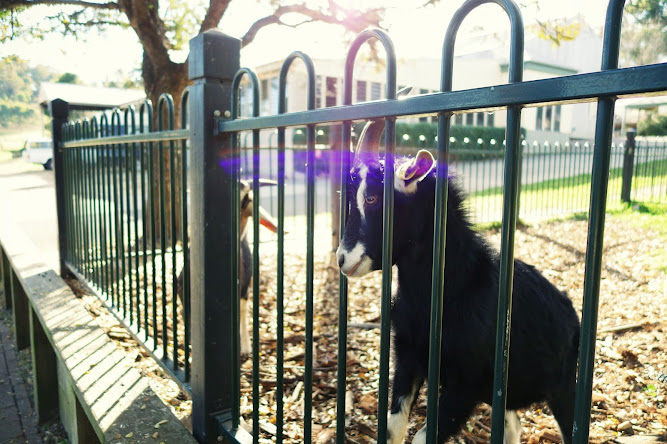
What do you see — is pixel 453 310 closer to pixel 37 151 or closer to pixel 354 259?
pixel 354 259

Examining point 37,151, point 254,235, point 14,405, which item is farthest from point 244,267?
point 37,151

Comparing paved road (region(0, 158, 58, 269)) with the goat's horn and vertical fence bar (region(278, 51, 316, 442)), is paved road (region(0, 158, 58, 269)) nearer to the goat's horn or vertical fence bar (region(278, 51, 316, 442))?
vertical fence bar (region(278, 51, 316, 442))

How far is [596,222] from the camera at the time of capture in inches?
38.7

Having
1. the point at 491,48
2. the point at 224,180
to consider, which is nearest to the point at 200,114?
the point at 224,180

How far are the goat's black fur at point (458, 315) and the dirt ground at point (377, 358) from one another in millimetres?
319

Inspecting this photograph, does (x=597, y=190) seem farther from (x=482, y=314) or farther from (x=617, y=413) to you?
(x=617, y=413)

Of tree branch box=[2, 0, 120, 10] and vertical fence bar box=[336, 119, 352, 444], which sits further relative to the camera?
tree branch box=[2, 0, 120, 10]

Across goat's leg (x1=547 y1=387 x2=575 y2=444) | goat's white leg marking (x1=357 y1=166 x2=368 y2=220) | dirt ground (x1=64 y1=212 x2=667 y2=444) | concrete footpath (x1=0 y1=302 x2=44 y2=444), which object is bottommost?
concrete footpath (x1=0 y1=302 x2=44 y2=444)

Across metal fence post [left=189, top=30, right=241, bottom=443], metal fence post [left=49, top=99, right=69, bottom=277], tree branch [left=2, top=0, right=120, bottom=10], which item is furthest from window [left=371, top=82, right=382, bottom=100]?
metal fence post [left=189, top=30, right=241, bottom=443]

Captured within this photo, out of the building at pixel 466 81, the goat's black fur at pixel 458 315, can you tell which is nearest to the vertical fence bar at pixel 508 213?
the goat's black fur at pixel 458 315

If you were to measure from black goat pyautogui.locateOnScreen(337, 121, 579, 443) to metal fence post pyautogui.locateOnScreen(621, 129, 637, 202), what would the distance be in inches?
432

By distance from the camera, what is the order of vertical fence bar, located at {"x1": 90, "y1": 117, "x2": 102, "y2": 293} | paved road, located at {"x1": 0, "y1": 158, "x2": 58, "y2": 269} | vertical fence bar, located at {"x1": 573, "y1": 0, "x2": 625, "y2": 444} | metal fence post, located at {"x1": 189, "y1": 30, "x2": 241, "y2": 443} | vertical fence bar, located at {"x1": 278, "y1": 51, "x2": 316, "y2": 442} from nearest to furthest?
vertical fence bar, located at {"x1": 573, "y1": 0, "x2": 625, "y2": 444}
vertical fence bar, located at {"x1": 278, "y1": 51, "x2": 316, "y2": 442}
metal fence post, located at {"x1": 189, "y1": 30, "x2": 241, "y2": 443}
vertical fence bar, located at {"x1": 90, "y1": 117, "x2": 102, "y2": 293}
paved road, located at {"x1": 0, "y1": 158, "x2": 58, "y2": 269}

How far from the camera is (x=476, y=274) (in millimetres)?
2219

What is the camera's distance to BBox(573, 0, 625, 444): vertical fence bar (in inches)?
36.4
